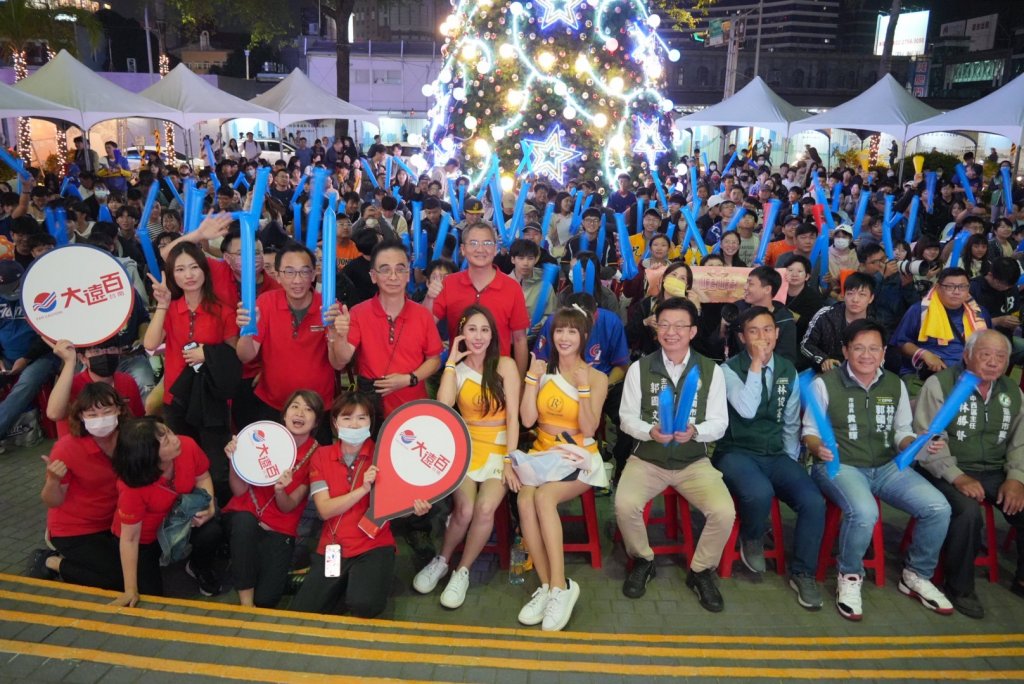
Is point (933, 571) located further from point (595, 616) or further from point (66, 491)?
point (66, 491)

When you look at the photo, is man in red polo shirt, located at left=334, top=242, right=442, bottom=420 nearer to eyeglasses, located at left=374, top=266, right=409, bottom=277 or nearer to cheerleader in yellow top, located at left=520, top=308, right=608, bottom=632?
eyeglasses, located at left=374, top=266, right=409, bottom=277

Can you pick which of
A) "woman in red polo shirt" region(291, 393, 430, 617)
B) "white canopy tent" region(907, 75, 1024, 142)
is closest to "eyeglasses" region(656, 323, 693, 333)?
"woman in red polo shirt" region(291, 393, 430, 617)

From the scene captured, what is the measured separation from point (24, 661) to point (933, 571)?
4.27 metres

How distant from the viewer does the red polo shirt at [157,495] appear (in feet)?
11.5

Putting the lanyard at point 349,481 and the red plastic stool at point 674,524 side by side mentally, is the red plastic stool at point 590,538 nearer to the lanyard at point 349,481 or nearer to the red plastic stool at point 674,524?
the red plastic stool at point 674,524

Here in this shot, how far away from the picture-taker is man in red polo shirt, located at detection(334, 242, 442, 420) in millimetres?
4078

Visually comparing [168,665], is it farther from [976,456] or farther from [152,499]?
[976,456]

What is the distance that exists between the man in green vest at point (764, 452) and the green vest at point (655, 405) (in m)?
0.24

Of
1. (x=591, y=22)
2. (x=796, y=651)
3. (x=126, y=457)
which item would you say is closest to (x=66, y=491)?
(x=126, y=457)

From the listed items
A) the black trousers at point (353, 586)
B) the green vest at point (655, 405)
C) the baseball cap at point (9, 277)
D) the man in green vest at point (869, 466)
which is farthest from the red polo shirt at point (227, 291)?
the man in green vest at point (869, 466)

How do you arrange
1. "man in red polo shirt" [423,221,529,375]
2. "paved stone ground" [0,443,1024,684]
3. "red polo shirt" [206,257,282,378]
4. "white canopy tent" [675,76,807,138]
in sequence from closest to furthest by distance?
"paved stone ground" [0,443,1024,684] < "red polo shirt" [206,257,282,378] < "man in red polo shirt" [423,221,529,375] < "white canopy tent" [675,76,807,138]

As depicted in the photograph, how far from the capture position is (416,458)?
3.64m

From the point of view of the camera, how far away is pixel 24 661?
2.58m

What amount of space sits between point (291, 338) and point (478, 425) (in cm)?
117
